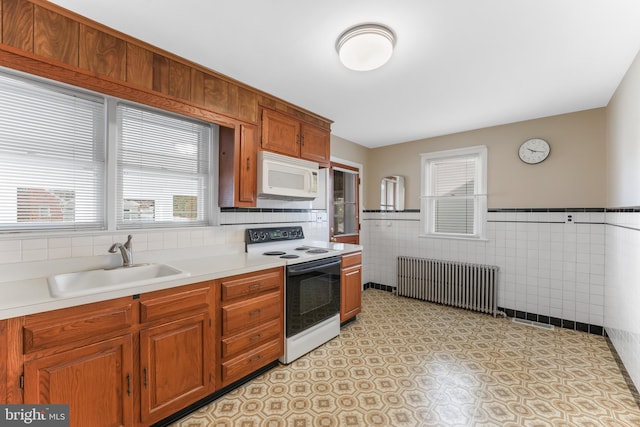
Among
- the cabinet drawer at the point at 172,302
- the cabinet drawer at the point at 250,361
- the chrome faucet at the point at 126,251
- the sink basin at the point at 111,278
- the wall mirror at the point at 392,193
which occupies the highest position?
the wall mirror at the point at 392,193

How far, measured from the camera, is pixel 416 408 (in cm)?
184

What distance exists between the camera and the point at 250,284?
2061 millimetres

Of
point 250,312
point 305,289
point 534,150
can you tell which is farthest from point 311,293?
point 534,150

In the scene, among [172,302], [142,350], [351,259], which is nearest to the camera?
[142,350]

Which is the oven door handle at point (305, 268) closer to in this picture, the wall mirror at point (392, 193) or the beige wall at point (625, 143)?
the wall mirror at point (392, 193)

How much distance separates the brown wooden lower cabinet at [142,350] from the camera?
4.11ft

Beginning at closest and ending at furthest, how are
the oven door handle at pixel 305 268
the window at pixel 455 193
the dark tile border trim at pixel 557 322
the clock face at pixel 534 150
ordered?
the oven door handle at pixel 305 268 → the dark tile border trim at pixel 557 322 → the clock face at pixel 534 150 → the window at pixel 455 193

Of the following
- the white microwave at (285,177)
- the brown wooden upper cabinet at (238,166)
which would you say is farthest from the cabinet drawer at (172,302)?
the white microwave at (285,177)

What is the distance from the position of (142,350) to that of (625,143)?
12.2ft

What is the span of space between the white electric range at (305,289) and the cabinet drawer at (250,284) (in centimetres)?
12

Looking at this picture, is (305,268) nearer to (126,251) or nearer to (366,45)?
(126,251)

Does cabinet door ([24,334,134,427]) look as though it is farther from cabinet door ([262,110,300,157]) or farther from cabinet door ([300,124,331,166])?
cabinet door ([300,124,331,166])

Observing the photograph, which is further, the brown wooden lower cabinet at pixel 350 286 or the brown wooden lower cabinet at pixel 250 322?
the brown wooden lower cabinet at pixel 350 286

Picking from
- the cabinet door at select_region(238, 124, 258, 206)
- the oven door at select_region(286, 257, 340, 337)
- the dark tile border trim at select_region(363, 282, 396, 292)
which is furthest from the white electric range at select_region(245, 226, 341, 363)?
the dark tile border trim at select_region(363, 282, 396, 292)
